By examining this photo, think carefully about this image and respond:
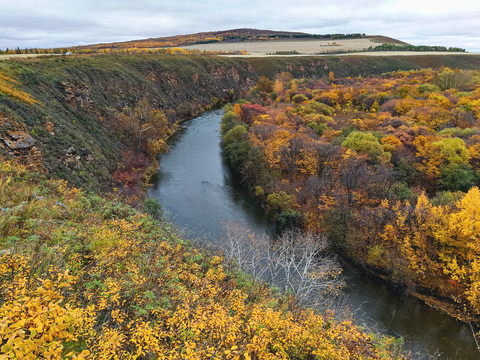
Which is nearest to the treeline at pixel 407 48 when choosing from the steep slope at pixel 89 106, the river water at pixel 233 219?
the steep slope at pixel 89 106

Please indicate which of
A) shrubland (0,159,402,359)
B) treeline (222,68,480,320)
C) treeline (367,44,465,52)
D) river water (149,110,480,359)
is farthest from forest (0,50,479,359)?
treeline (367,44,465,52)

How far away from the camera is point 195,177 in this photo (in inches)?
1729

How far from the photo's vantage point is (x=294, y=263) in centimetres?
2198

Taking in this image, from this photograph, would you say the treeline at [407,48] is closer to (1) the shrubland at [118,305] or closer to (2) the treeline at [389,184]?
(2) the treeline at [389,184]

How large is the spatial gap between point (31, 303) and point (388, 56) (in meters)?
194

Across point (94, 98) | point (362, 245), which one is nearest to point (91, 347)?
point (362, 245)

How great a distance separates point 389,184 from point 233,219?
17973 millimetres

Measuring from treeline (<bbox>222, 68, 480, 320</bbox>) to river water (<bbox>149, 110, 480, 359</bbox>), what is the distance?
5.83 feet

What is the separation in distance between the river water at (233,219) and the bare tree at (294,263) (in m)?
1.80

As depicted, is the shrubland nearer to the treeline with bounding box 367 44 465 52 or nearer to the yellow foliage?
the yellow foliage

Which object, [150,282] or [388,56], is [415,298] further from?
[388,56]

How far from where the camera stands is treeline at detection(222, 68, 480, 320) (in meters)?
22.7

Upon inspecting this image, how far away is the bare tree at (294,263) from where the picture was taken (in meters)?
20.3

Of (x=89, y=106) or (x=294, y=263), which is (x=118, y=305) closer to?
(x=294, y=263)
